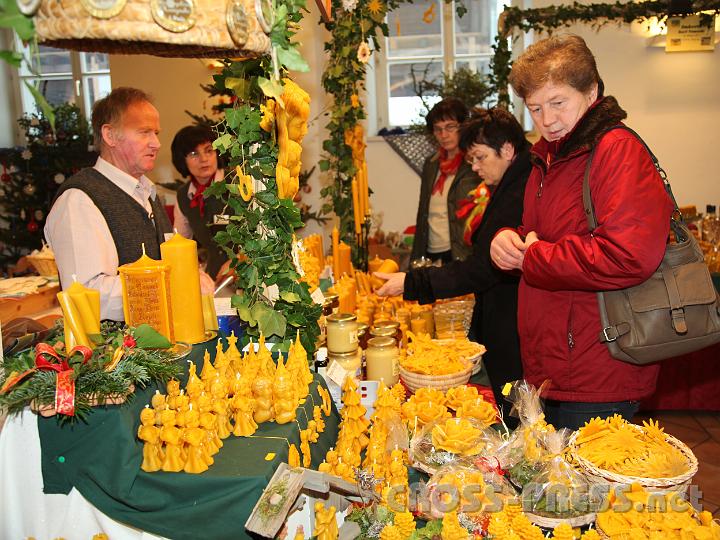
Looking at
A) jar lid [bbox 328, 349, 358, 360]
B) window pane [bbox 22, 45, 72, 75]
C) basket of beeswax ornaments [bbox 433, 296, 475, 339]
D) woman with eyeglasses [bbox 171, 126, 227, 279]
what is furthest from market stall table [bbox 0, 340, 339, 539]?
window pane [bbox 22, 45, 72, 75]

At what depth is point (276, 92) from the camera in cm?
131

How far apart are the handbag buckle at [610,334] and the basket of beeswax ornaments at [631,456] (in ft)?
0.72

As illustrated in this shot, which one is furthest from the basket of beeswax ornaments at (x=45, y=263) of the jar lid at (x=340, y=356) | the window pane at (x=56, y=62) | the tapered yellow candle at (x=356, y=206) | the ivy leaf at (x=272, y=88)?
the window pane at (x=56, y=62)

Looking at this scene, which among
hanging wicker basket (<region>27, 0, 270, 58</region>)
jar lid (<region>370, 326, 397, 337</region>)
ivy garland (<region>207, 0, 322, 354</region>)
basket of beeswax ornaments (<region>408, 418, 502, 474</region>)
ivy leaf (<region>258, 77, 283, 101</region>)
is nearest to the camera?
hanging wicker basket (<region>27, 0, 270, 58</region>)

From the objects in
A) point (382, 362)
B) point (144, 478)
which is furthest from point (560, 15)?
point (144, 478)

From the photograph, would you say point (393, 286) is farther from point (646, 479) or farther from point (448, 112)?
point (448, 112)

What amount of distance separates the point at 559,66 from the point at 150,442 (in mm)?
1359

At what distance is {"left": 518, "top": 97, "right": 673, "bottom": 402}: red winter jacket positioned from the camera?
67.7 inches

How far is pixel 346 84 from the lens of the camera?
388 centimetres

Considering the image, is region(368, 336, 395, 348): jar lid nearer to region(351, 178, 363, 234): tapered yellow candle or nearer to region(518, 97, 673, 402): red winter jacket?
region(518, 97, 673, 402): red winter jacket

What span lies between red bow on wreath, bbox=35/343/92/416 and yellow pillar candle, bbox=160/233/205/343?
36cm

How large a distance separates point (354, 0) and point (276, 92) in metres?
2.61

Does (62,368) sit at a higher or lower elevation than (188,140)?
lower

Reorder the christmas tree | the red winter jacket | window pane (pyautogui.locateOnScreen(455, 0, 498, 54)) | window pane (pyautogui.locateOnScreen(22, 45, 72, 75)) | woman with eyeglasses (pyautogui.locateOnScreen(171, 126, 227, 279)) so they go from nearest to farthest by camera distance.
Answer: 1. the red winter jacket
2. woman with eyeglasses (pyautogui.locateOnScreen(171, 126, 227, 279))
3. the christmas tree
4. window pane (pyautogui.locateOnScreen(455, 0, 498, 54))
5. window pane (pyautogui.locateOnScreen(22, 45, 72, 75))
